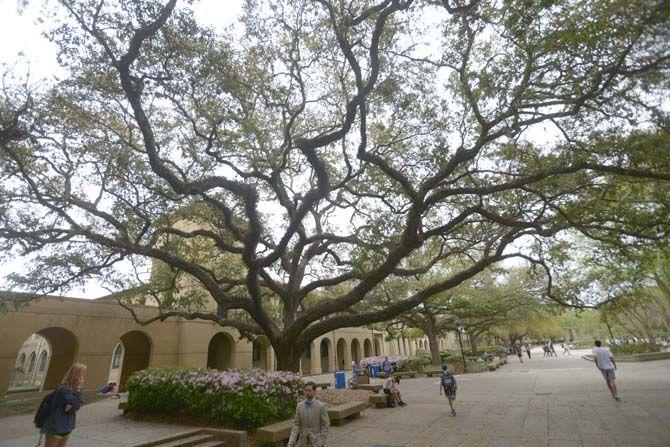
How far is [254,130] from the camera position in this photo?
10781mm

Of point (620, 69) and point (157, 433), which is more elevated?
point (620, 69)

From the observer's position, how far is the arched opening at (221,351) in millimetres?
25672

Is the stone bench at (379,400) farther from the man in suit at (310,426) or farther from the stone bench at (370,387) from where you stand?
the man in suit at (310,426)

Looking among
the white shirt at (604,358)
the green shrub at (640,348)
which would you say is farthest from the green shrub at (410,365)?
the white shirt at (604,358)

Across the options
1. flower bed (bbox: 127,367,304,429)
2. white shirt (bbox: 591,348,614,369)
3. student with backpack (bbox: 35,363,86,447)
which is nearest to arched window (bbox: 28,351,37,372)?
flower bed (bbox: 127,367,304,429)

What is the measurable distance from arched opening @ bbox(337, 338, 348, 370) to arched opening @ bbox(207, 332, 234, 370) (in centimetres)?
1452

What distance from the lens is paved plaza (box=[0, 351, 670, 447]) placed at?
23.1 ft

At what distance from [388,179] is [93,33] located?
30.3 feet

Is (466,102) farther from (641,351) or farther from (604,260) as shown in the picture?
(641,351)

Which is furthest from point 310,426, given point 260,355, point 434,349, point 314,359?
point 260,355

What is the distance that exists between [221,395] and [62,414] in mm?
3349

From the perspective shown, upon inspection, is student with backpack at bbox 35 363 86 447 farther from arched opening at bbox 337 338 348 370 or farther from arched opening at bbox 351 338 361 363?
arched opening at bbox 351 338 361 363

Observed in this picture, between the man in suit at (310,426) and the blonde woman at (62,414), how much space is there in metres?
3.43

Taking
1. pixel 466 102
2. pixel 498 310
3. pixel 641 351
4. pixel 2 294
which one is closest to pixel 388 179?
pixel 466 102
